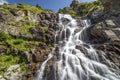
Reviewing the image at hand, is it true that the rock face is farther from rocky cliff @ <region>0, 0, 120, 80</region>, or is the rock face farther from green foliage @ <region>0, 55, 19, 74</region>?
green foliage @ <region>0, 55, 19, 74</region>

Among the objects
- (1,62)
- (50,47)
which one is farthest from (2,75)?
(50,47)

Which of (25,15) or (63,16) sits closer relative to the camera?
(25,15)

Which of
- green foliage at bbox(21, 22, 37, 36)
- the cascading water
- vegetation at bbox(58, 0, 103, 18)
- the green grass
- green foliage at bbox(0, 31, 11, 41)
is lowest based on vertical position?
the cascading water

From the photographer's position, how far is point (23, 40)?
3697cm

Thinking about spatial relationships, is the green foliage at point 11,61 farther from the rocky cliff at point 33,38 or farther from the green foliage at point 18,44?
the green foliage at point 18,44

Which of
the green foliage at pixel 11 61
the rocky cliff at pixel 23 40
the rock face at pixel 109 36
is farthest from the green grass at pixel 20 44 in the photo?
the rock face at pixel 109 36

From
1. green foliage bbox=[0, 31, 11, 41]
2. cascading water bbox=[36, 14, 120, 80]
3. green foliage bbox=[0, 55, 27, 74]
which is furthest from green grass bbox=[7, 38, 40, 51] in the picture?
cascading water bbox=[36, 14, 120, 80]

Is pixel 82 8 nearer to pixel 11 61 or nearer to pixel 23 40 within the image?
pixel 23 40

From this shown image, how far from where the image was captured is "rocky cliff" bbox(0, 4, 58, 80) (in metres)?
29.5

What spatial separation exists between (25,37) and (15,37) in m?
1.78

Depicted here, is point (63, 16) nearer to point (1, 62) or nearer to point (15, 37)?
point (15, 37)

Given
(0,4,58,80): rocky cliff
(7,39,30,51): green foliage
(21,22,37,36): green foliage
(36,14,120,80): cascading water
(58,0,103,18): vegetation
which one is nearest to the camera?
(36,14,120,80): cascading water

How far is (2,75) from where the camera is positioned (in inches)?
1091

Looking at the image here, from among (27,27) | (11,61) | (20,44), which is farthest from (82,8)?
(11,61)
